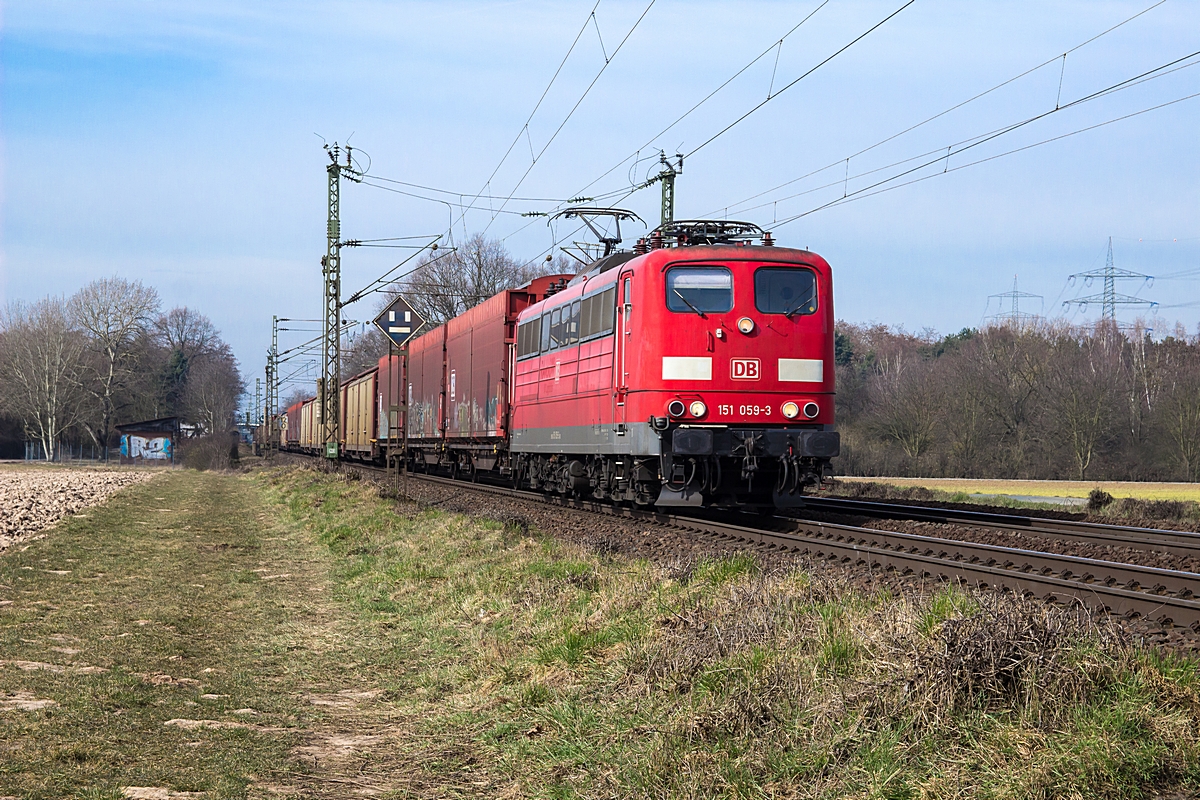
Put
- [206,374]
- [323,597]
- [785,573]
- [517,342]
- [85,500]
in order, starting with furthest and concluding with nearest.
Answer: [206,374]
[85,500]
[517,342]
[323,597]
[785,573]

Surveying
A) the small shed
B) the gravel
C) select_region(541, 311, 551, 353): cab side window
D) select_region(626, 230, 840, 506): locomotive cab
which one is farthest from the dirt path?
the small shed

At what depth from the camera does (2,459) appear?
3334 inches

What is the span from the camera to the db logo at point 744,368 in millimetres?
14156

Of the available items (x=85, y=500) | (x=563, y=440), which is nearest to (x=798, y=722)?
(x=563, y=440)

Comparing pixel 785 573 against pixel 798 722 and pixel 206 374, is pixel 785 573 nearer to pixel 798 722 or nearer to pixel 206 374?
pixel 798 722

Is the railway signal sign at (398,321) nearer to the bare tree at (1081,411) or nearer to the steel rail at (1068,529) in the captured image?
the steel rail at (1068,529)

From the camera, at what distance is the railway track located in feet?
25.7

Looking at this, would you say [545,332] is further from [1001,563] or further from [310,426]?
[310,426]

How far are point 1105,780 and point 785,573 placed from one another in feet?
16.6

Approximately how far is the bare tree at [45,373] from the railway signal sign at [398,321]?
55477 mm

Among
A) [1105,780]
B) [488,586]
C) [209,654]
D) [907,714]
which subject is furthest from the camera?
[488,586]

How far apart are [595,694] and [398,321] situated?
23.4m

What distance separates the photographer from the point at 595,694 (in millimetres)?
6145

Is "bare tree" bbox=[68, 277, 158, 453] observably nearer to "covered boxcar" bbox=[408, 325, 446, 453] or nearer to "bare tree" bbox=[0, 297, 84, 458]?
"bare tree" bbox=[0, 297, 84, 458]
